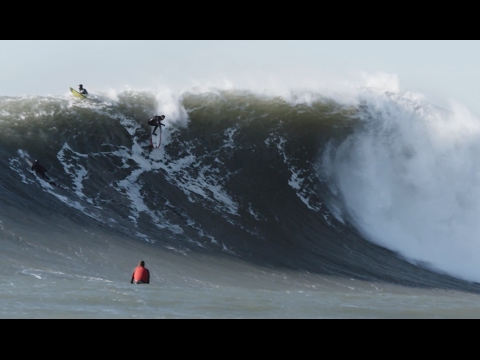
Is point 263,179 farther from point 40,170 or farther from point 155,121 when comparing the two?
point 40,170

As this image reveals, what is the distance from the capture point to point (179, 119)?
2769 cm

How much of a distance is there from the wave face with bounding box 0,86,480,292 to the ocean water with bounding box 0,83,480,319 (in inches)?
2.5

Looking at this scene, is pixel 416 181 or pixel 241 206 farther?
pixel 416 181

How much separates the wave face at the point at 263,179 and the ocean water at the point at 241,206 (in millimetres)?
64

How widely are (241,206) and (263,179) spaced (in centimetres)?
225

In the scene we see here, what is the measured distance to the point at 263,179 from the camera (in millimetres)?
25328

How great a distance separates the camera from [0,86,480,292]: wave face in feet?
64.7

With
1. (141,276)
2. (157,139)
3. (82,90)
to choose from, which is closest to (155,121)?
(157,139)

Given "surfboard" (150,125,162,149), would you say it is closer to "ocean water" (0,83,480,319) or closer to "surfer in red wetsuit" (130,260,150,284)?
"ocean water" (0,83,480,319)

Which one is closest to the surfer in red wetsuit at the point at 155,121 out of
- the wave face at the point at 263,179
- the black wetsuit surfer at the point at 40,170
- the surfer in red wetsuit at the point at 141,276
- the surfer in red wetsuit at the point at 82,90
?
the wave face at the point at 263,179
